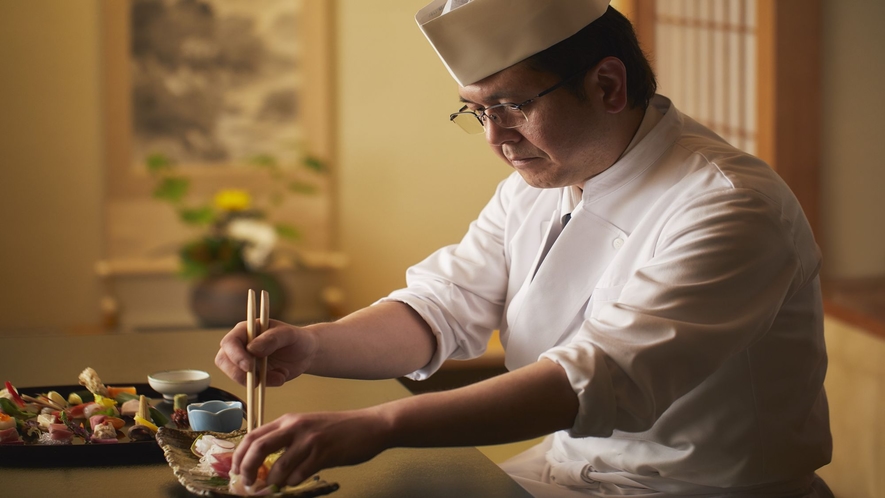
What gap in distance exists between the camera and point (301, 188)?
5.11 meters

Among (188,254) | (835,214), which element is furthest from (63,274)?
(835,214)

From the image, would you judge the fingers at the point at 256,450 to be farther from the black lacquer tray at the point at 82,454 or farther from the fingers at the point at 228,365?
the fingers at the point at 228,365

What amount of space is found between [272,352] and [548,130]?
52cm

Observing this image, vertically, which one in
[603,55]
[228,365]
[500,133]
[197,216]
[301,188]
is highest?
[603,55]

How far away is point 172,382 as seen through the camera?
143 centimetres

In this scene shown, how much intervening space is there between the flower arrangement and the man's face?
3.43m

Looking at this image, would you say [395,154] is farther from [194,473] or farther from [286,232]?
[194,473]

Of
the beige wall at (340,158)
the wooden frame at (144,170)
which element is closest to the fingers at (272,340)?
the beige wall at (340,158)

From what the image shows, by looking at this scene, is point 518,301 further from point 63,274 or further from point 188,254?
point 63,274

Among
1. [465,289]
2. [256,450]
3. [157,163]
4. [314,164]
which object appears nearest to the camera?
[256,450]

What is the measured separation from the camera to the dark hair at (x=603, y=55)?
1.37 metres

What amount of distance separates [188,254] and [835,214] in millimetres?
3062

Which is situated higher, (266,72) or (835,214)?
(266,72)

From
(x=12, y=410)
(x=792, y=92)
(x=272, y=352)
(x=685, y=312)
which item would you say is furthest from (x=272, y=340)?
(x=792, y=92)
